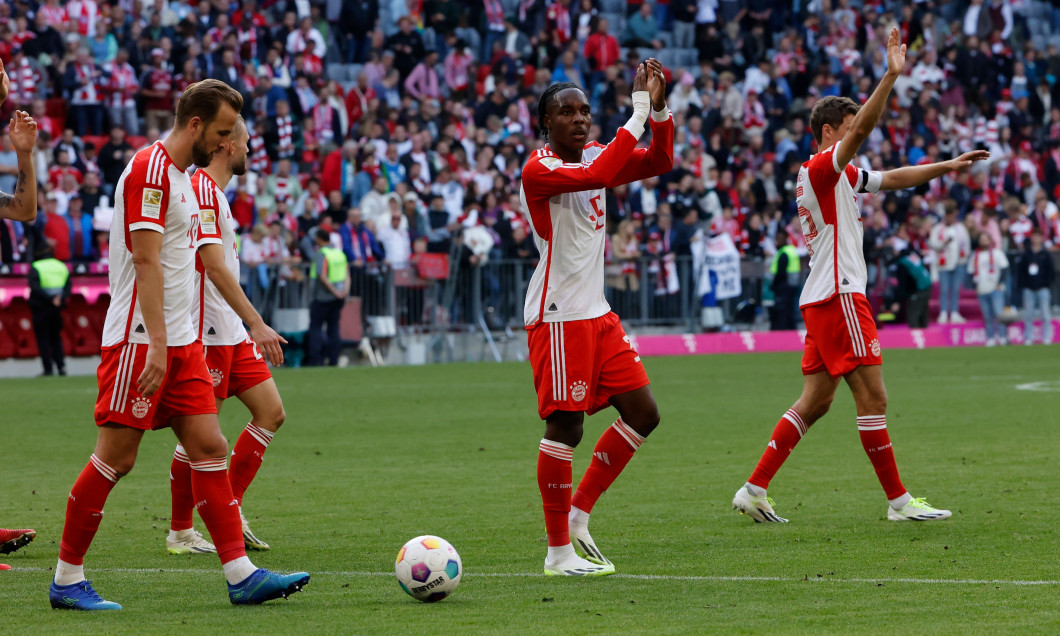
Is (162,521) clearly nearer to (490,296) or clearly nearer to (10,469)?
(10,469)

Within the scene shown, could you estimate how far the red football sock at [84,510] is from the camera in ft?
19.1

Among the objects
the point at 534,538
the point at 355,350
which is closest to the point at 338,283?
the point at 355,350

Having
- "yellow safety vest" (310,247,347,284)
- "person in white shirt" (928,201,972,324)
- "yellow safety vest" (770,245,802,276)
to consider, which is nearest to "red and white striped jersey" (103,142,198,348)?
"yellow safety vest" (310,247,347,284)

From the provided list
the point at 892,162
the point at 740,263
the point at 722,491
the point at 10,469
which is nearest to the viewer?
the point at 722,491

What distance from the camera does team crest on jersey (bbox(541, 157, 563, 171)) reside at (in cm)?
642

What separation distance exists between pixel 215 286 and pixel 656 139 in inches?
93.7

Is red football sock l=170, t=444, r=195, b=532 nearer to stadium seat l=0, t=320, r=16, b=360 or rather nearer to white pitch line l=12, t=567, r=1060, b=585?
white pitch line l=12, t=567, r=1060, b=585

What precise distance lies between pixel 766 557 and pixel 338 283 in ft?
51.1

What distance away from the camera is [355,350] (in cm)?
2320

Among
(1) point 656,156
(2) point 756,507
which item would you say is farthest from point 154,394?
(2) point 756,507

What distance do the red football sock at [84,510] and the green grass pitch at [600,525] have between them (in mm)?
287

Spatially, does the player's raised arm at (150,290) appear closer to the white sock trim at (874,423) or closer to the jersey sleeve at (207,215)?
the jersey sleeve at (207,215)

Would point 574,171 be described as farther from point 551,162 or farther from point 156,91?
point 156,91

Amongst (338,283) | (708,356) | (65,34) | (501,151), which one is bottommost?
(708,356)
